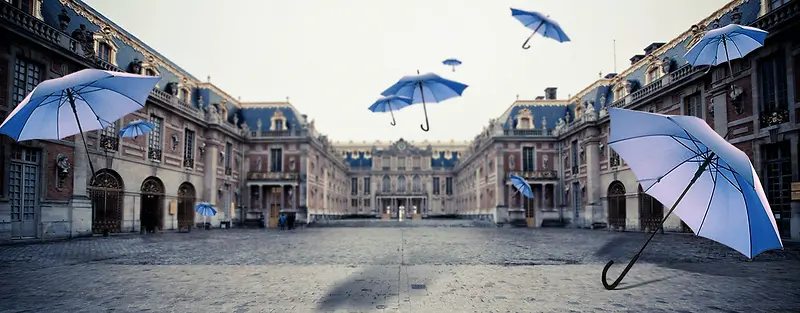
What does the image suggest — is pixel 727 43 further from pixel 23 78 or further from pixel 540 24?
pixel 23 78

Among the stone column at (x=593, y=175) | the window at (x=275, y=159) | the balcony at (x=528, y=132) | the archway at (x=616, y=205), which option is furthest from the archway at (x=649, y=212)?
the window at (x=275, y=159)

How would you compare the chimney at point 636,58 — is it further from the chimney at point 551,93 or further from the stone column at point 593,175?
the chimney at point 551,93

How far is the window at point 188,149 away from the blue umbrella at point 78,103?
22.0 m

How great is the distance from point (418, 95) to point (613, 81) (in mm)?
24391

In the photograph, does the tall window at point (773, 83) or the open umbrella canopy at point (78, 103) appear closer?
the open umbrella canopy at point (78, 103)

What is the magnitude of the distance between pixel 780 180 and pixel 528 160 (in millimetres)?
23434

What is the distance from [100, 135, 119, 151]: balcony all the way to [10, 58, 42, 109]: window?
4.79 m

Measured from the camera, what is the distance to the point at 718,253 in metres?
13.5

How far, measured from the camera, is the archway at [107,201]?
22250 millimetres

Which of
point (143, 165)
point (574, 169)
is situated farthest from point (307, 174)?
point (574, 169)

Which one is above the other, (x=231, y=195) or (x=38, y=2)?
(x=38, y=2)

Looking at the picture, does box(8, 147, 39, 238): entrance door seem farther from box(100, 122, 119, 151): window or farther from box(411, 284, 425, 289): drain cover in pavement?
box(411, 284, 425, 289): drain cover in pavement

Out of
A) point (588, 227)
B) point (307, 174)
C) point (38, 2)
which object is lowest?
point (588, 227)

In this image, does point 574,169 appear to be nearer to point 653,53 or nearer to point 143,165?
point 653,53
